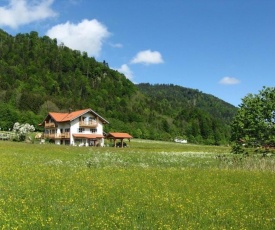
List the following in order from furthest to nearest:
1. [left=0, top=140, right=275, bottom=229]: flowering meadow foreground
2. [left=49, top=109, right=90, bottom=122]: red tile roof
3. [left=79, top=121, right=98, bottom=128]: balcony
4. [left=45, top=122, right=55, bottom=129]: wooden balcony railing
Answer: [left=45, top=122, right=55, bottom=129]: wooden balcony railing → [left=79, top=121, right=98, bottom=128]: balcony → [left=49, top=109, right=90, bottom=122]: red tile roof → [left=0, top=140, right=275, bottom=229]: flowering meadow foreground

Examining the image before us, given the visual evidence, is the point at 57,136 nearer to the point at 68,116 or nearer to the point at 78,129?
the point at 68,116

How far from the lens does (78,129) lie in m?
97.0

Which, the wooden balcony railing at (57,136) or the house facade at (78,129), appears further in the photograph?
the wooden balcony railing at (57,136)

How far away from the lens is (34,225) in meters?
11.0

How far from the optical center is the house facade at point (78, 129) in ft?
315

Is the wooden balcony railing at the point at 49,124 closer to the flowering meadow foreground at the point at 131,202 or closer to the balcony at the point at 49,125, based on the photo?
the balcony at the point at 49,125

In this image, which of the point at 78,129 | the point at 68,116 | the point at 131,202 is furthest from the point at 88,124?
the point at 131,202

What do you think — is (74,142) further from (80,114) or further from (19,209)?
(19,209)

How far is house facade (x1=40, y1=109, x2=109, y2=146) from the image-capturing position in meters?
96.1

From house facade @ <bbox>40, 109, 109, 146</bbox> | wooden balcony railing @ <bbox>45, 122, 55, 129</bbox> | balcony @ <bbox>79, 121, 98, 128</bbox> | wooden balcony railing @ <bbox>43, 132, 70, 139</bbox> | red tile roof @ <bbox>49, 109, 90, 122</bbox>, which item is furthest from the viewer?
wooden balcony railing @ <bbox>45, 122, 55, 129</bbox>

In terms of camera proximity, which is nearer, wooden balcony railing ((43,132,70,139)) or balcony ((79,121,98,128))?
wooden balcony railing ((43,132,70,139))

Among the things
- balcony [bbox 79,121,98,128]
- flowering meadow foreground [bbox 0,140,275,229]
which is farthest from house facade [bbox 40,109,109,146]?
flowering meadow foreground [bbox 0,140,275,229]

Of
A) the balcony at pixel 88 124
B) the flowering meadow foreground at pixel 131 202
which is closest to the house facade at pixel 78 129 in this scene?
the balcony at pixel 88 124

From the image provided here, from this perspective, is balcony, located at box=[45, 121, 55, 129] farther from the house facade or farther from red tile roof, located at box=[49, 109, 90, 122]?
red tile roof, located at box=[49, 109, 90, 122]
